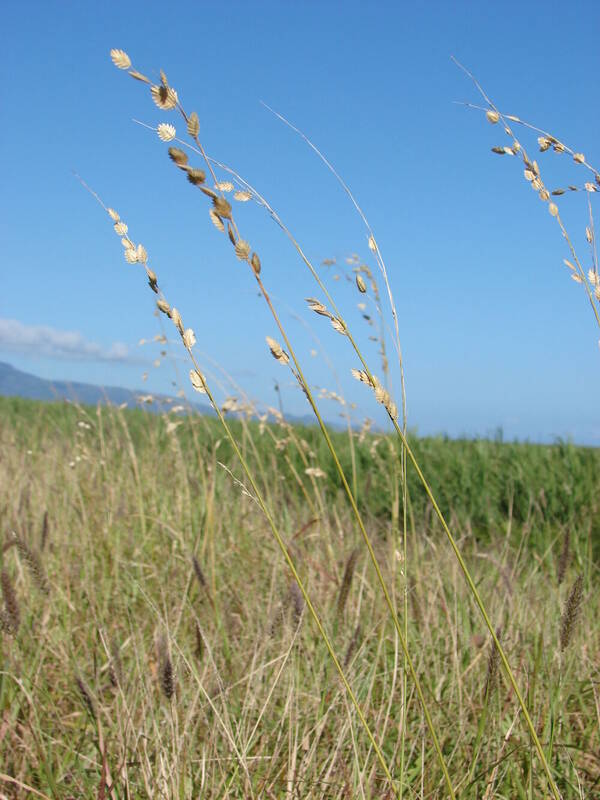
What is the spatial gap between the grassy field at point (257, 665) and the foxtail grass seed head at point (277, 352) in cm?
17

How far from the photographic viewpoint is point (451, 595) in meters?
2.89

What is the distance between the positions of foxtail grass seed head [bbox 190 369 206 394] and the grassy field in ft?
0.38

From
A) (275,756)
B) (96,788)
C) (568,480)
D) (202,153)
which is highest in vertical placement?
(202,153)

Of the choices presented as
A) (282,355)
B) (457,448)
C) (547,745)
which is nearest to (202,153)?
(282,355)

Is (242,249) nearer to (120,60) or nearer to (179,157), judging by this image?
(179,157)

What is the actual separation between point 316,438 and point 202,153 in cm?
661

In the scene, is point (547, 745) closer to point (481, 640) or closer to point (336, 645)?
point (481, 640)

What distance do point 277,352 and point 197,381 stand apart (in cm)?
13

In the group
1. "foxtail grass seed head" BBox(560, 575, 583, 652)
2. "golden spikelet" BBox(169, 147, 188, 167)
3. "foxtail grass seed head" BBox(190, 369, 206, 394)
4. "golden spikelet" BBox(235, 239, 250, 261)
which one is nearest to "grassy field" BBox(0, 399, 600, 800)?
"foxtail grass seed head" BBox(560, 575, 583, 652)

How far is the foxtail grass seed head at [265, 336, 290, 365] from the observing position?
0.96 metres

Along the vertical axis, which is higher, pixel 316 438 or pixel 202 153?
pixel 202 153

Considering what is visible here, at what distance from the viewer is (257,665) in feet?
7.14

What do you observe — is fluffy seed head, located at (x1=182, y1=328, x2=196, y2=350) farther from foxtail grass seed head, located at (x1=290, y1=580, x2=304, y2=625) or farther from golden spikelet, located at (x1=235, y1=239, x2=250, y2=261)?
foxtail grass seed head, located at (x1=290, y1=580, x2=304, y2=625)

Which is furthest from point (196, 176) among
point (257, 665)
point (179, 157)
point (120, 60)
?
point (257, 665)
